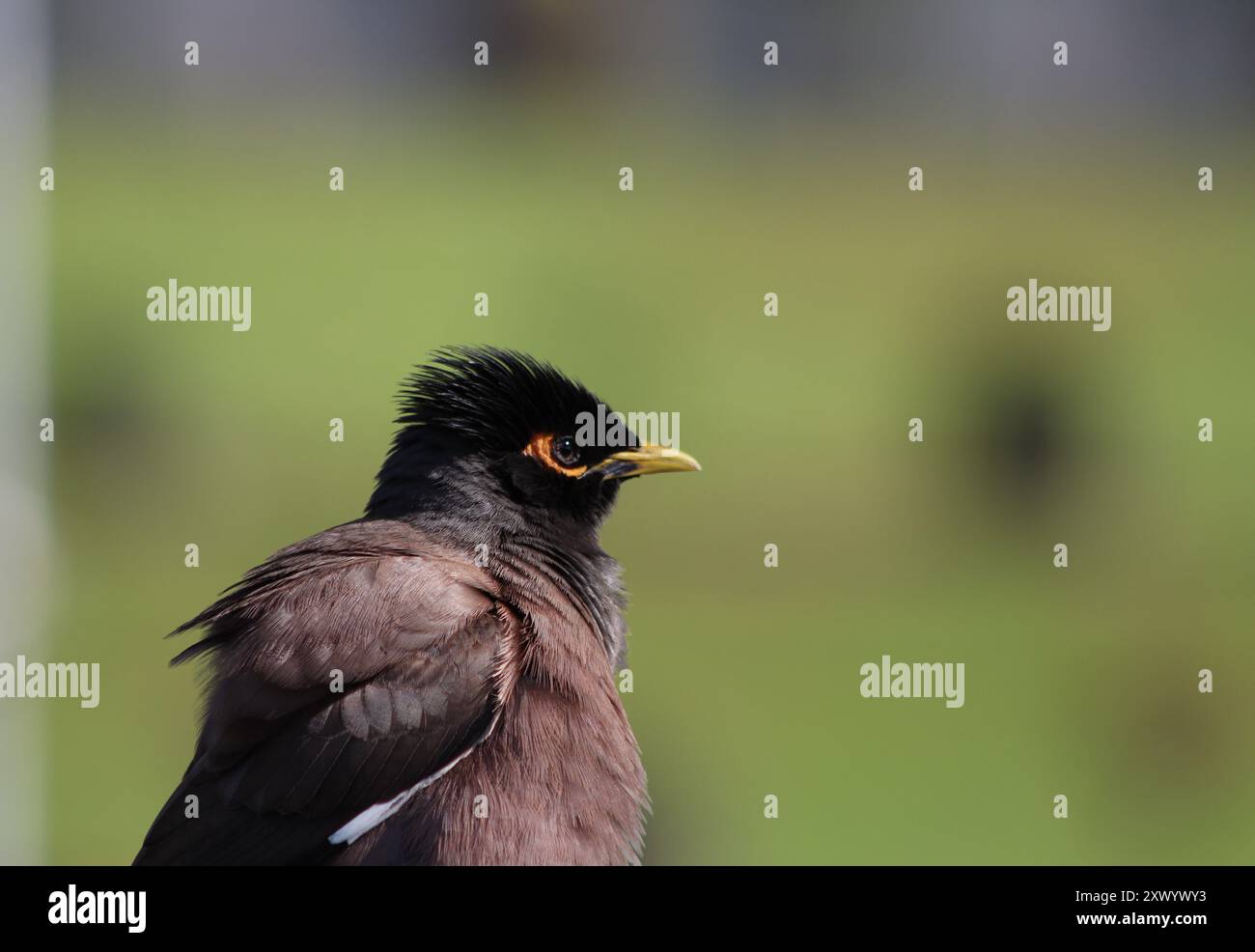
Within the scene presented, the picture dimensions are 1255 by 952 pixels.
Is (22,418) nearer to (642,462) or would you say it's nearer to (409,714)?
(642,462)

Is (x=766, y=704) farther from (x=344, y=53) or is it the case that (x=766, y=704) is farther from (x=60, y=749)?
(x=344, y=53)

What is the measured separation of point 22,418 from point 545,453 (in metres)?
4.61

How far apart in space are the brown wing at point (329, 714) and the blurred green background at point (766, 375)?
185 inches

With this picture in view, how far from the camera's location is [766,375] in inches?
373

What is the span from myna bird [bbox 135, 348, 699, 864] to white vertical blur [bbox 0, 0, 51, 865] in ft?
11.9

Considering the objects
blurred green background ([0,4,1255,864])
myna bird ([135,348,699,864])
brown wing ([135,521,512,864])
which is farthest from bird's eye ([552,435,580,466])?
blurred green background ([0,4,1255,864])

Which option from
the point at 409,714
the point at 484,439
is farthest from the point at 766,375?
the point at 409,714

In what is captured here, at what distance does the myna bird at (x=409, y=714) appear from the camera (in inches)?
103

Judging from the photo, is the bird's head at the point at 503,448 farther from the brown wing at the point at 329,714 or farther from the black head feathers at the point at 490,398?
the brown wing at the point at 329,714

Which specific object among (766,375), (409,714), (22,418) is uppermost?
(766,375)

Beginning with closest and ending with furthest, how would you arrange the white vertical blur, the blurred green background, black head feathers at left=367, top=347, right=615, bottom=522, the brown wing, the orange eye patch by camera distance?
the brown wing → black head feathers at left=367, top=347, right=615, bottom=522 → the orange eye patch → the white vertical blur → the blurred green background

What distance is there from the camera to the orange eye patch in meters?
3.23

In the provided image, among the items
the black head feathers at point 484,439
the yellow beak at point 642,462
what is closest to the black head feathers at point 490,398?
the black head feathers at point 484,439

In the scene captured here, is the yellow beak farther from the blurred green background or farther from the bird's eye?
the blurred green background
